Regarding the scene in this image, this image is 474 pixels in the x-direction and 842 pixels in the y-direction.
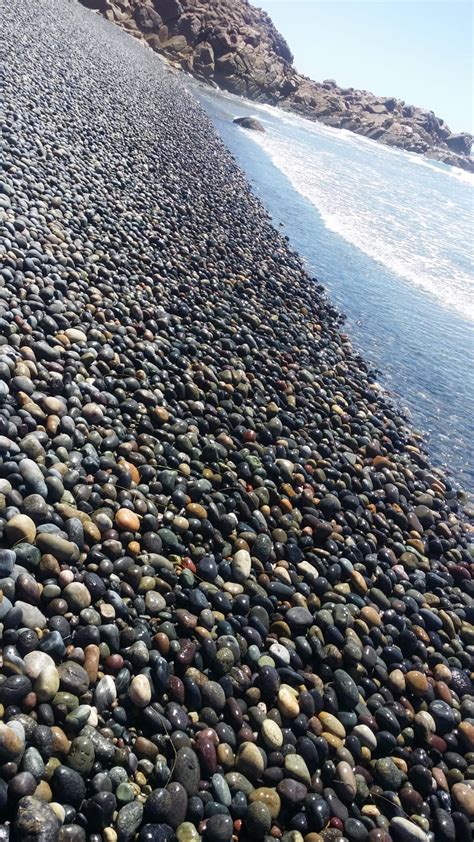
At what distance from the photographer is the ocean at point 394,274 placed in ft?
34.7

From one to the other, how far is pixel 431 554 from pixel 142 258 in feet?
22.1

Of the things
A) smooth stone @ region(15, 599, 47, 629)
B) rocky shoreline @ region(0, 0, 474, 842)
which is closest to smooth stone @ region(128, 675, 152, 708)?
rocky shoreline @ region(0, 0, 474, 842)

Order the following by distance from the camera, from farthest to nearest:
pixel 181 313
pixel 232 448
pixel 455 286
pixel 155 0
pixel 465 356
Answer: pixel 155 0, pixel 455 286, pixel 465 356, pixel 181 313, pixel 232 448

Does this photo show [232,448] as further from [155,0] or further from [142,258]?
[155,0]

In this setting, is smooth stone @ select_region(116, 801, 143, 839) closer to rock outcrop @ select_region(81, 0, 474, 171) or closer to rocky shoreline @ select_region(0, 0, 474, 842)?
rocky shoreline @ select_region(0, 0, 474, 842)

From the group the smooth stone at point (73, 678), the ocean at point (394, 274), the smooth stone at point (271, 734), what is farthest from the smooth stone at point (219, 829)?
the ocean at point (394, 274)

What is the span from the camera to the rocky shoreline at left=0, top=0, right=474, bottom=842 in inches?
116

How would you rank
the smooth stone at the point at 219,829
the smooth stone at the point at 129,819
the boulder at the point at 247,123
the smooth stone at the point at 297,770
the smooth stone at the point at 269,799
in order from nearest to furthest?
the smooth stone at the point at 129,819 → the smooth stone at the point at 219,829 → the smooth stone at the point at 269,799 → the smooth stone at the point at 297,770 → the boulder at the point at 247,123

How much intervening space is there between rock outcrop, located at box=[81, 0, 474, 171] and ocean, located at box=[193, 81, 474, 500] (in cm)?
3549

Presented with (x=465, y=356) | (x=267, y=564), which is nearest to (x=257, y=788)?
(x=267, y=564)

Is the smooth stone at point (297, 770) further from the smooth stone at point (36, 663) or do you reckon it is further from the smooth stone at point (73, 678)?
the smooth stone at point (36, 663)

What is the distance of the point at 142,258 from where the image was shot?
8.89 meters

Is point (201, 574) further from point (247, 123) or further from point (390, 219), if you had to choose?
point (247, 123)

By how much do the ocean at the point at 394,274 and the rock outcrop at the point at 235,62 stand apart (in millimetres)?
35489
